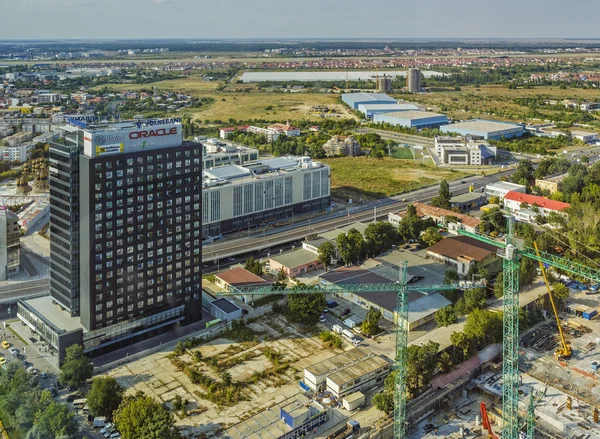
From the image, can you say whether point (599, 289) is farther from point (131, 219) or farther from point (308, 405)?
point (131, 219)

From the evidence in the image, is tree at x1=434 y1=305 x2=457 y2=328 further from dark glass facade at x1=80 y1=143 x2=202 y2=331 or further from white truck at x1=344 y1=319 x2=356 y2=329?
dark glass facade at x1=80 y1=143 x2=202 y2=331

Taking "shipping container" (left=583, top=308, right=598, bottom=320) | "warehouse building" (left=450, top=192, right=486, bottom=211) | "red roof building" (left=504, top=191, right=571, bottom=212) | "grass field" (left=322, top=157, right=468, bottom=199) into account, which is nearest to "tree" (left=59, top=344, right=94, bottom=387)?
"shipping container" (left=583, top=308, right=598, bottom=320)

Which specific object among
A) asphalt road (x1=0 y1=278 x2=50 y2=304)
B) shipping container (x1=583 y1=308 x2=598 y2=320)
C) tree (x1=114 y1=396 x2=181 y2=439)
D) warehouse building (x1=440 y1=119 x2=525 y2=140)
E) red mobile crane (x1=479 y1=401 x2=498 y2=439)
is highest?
warehouse building (x1=440 y1=119 x2=525 y2=140)

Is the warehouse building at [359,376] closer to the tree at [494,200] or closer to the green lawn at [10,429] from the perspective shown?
the green lawn at [10,429]

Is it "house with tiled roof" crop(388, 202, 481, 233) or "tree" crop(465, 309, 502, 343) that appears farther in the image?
"house with tiled roof" crop(388, 202, 481, 233)

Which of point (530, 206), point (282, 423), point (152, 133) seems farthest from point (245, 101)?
point (282, 423)

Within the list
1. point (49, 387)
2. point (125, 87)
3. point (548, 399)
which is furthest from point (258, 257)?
point (125, 87)

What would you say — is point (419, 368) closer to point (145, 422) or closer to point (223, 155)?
point (145, 422)

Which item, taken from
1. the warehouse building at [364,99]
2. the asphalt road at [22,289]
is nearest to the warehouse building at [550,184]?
the asphalt road at [22,289]
